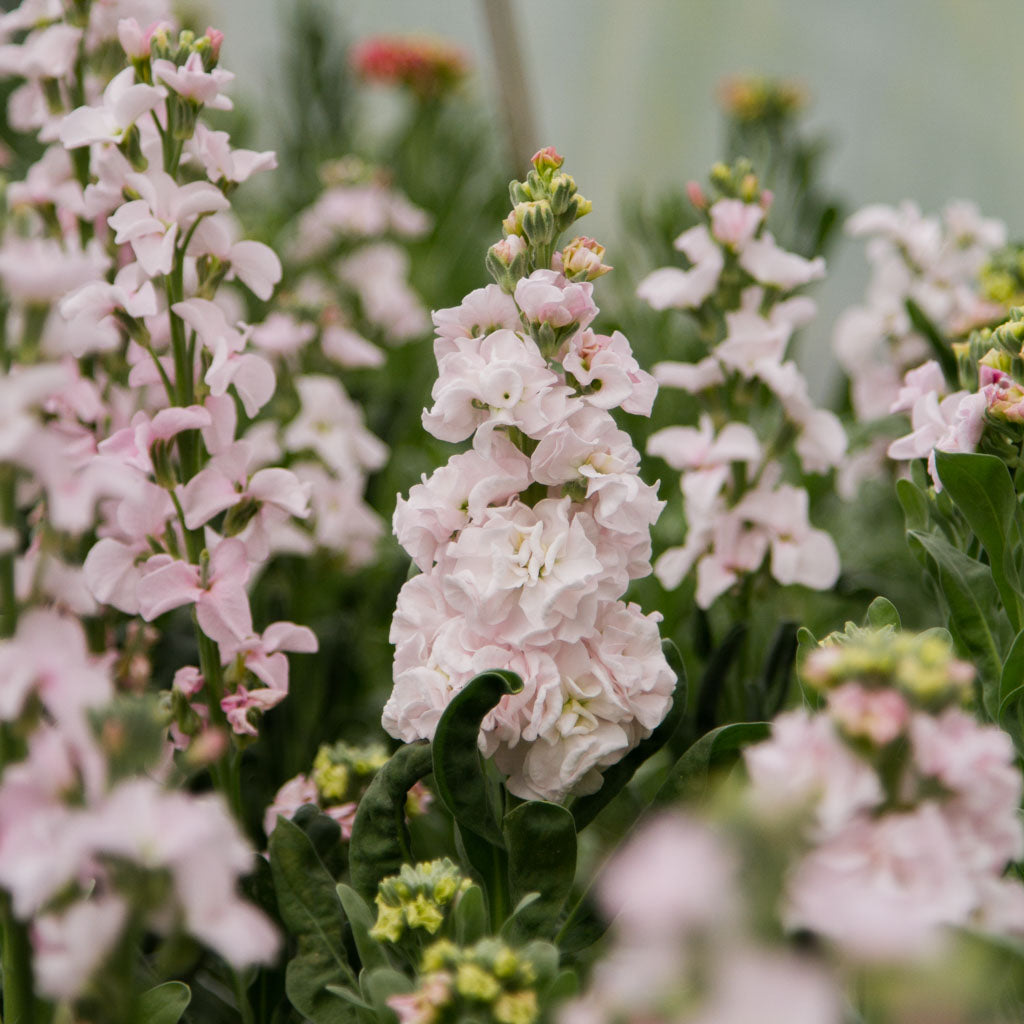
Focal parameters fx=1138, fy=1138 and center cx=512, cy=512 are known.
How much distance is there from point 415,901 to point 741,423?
0.40 metres

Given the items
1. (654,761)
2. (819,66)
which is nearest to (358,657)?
(654,761)

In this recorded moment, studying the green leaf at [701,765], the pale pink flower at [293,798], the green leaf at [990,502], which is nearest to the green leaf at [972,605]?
the green leaf at [990,502]

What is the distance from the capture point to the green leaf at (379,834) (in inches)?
20.2

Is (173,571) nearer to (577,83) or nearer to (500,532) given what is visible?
(500,532)

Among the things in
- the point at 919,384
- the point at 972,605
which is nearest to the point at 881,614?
the point at 972,605

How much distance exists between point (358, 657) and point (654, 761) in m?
0.24

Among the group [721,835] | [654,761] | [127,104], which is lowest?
[654,761]

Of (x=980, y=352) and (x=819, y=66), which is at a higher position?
(x=819, y=66)

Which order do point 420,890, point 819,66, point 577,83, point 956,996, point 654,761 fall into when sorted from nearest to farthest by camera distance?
point 956,996
point 420,890
point 654,761
point 819,66
point 577,83

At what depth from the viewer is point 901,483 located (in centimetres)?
59

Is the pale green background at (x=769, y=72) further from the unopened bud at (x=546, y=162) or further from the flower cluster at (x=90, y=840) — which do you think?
the flower cluster at (x=90, y=840)

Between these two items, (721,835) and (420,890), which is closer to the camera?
(721,835)

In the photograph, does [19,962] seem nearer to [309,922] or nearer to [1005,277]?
[309,922]

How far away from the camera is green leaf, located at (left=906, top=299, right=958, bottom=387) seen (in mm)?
759
